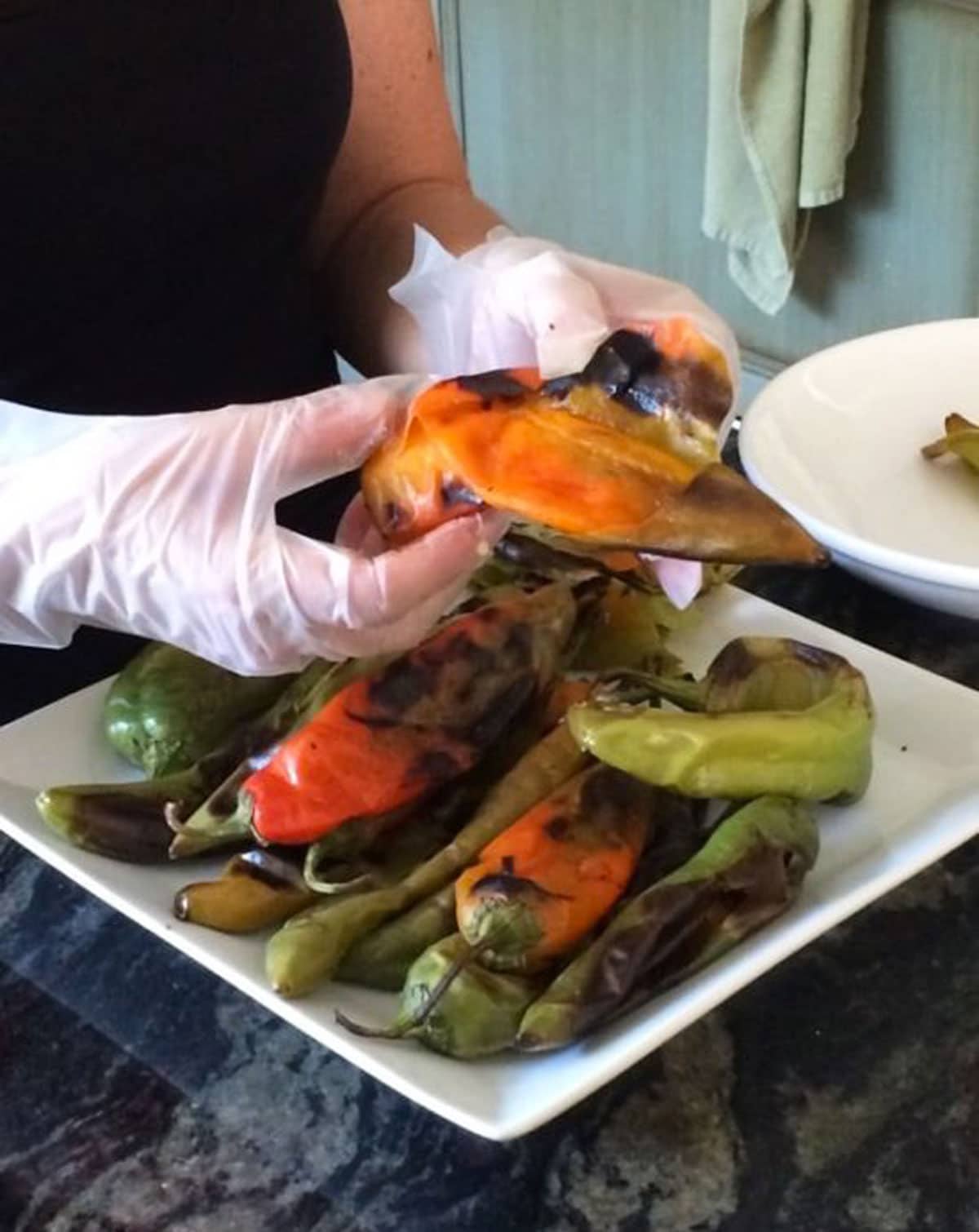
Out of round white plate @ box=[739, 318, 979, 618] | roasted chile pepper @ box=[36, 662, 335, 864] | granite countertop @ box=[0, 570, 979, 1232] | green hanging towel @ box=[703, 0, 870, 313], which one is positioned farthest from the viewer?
green hanging towel @ box=[703, 0, 870, 313]

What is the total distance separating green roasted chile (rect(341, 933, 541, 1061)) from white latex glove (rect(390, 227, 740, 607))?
18cm

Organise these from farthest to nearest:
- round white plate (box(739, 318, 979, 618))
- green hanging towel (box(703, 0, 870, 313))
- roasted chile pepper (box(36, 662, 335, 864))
Result: green hanging towel (box(703, 0, 870, 313)) → round white plate (box(739, 318, 979, 618)) → roasted chile pepper (box(36, 662, 335, 864))

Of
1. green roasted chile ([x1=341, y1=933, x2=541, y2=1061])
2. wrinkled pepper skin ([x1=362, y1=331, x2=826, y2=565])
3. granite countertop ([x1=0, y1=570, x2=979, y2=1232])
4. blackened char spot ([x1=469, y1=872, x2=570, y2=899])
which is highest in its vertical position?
wrinkled pepper skin ([x1=362, y1=331, x2=826, y2=565])

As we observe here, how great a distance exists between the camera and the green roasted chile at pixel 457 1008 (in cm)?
55

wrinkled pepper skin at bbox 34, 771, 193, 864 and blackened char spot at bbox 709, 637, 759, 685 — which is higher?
blackened char spot at bbox 709, 637, 759, 685

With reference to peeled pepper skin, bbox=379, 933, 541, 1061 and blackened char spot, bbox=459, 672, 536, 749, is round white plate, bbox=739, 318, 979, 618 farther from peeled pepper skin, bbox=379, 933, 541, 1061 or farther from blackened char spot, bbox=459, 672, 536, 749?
peeled pepper skin, bbox=379, 933, 541, 1061

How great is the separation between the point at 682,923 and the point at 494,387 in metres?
0.19

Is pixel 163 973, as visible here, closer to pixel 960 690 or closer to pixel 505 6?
pixel 960 690

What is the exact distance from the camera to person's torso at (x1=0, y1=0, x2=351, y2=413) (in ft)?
2.39

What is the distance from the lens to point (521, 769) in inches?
25.1

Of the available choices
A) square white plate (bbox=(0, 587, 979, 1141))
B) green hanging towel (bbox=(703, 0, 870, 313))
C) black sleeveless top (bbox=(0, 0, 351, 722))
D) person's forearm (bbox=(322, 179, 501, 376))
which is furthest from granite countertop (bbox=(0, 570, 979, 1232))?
green hanging towel (bbox=(703, 0, 870, 313))

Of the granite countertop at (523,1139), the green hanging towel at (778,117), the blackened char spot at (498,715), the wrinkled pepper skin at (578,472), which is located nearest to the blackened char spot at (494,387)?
the wrinkled pepper skin at (578,472)

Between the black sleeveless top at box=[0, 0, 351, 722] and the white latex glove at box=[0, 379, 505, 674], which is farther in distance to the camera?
the black sleeveless top at box=[0, 0, 351, 722]

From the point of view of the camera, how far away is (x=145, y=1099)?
58 cm
